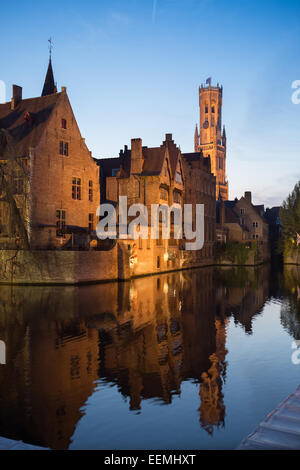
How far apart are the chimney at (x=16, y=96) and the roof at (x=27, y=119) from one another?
0.42 m

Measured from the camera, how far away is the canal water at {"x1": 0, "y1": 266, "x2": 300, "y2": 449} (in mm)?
7656

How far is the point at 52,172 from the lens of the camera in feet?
125

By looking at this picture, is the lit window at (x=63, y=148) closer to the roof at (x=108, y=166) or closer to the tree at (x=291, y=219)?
the roof at (x=108, y=166)

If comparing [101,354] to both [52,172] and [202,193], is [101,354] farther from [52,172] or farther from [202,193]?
[202,193]

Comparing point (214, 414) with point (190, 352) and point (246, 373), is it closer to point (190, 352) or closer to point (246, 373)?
point (246, 373)

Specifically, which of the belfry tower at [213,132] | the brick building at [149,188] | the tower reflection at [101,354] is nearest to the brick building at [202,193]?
the brick building at [149,188]

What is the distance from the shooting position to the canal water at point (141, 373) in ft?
25.1

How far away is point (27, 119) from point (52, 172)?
6.41 m

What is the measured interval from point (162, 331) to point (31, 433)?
368 inches

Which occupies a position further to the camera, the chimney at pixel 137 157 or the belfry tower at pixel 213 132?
the belfry tower at pixel 213 132

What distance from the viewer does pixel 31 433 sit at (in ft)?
24.4

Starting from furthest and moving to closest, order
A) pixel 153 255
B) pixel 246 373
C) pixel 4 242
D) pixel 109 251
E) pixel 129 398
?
1. pixel 153 255
2. pixel 109 251
3. pixel 4 242
4. pixel 246 373
5. pixel 129 398

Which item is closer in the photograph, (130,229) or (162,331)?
(162,331)
